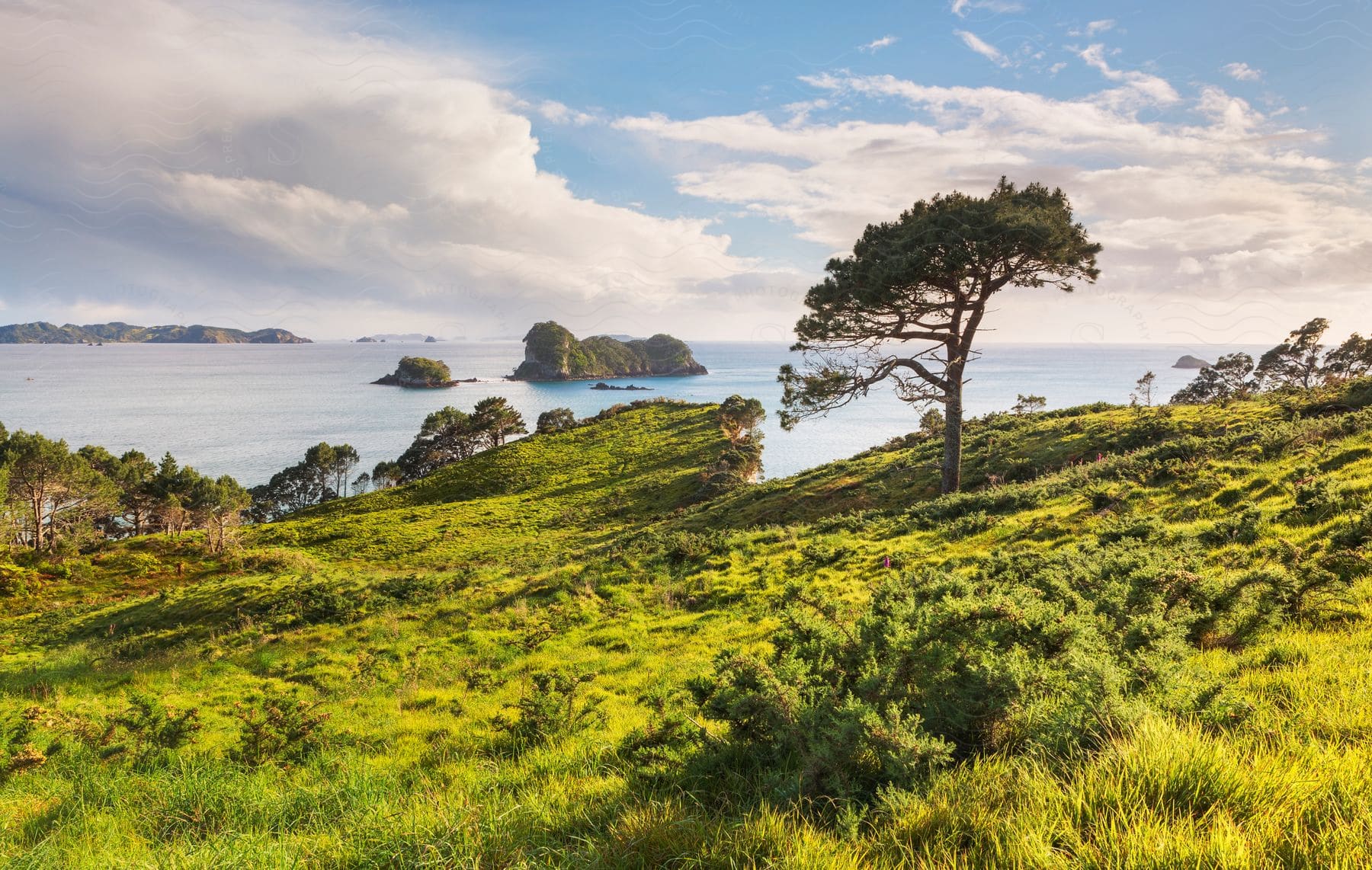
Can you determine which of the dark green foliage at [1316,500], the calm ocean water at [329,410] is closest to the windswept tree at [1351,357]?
the calm ocean water at [329,410]

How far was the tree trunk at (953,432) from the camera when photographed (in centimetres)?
2038

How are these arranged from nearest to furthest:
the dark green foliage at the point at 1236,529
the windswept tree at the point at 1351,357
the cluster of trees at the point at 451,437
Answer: the dark green foliage at the point at 1236,529, the windswept tree at the point at 1351,357, the cluster of trees at the point at 451,437

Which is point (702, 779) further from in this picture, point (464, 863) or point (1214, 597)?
point (1214, 597)

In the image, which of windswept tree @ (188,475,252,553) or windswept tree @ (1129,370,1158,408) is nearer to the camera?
windswept tree @ (1129,370,1158,408)

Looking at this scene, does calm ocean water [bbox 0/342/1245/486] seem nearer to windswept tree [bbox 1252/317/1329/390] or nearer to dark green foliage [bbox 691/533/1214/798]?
windswept tree [bbox 1252/317/1329/390]

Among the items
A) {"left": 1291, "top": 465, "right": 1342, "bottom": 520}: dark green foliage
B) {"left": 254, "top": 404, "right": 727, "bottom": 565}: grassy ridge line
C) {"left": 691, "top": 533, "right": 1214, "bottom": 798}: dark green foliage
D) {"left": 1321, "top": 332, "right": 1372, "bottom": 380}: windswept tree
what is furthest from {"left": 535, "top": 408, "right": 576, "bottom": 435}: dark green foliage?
{"left": 1321, "top": 332, "right": 1372, "bottom": 380}: windswept tree

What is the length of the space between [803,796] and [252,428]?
15117 cm

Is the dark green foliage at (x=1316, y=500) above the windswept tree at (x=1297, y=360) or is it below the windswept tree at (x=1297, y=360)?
below

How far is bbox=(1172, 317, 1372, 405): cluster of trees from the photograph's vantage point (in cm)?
5431

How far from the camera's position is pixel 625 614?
12984 millimetres

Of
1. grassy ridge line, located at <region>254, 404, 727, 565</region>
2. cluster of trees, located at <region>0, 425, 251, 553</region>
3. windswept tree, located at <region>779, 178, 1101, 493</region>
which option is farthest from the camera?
cluster of trees, located at <region>0, 425, 251, 553</region>

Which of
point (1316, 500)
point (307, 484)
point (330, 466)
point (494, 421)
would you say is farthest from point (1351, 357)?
point (307, 484)

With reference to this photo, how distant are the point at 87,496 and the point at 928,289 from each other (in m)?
67.3

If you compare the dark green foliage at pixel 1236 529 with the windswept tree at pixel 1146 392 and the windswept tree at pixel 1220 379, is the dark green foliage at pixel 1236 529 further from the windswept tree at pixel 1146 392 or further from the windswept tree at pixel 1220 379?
the windswept tree at pixel 1220 379
